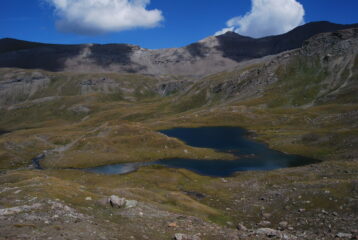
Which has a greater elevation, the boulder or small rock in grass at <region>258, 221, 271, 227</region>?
the boulder

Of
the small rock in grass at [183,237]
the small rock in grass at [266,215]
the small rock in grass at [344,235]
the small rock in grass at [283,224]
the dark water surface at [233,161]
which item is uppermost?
the small rock in grass at [183,237]

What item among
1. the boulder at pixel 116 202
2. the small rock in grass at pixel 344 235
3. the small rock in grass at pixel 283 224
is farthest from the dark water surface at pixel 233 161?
the small rock in grass at pixel 344 235

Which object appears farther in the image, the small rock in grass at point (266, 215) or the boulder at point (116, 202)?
the small rock in grass at point (266, 215)

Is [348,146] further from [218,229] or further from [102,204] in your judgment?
[102,204]

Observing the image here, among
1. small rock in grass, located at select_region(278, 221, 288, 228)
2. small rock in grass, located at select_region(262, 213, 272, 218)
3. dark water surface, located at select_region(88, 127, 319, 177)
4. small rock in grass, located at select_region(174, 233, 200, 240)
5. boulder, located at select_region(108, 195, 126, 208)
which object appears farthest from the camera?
dark water surface, located at select_region(88, 127, 319, 177)

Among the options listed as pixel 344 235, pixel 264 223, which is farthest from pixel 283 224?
pixel 344 235

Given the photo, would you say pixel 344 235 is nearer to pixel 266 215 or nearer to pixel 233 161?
pixel 266 215

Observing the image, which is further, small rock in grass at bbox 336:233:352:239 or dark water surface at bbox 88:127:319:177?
dark water surface at bbox 88:127:319:177

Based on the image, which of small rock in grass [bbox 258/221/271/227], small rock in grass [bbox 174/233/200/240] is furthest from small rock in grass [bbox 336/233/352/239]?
small rock in grass [bbox 174/233/200/240]

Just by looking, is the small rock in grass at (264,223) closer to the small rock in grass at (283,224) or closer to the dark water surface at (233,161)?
the small rock in grass at (283,224)

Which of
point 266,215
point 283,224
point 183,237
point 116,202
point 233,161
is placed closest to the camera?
point 183,237

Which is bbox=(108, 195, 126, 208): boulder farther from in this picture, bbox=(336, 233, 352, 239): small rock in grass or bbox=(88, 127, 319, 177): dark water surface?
bbox=(88, 127, 319, 177): dark water surface

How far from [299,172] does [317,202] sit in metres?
30.8

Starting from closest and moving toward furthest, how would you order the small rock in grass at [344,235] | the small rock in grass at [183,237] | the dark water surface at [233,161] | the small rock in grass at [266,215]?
the small rock in grass at [183,237], the small rock in grass at [344,235], the small rock in grass at [266,215], the dark water surface at [233,161]
